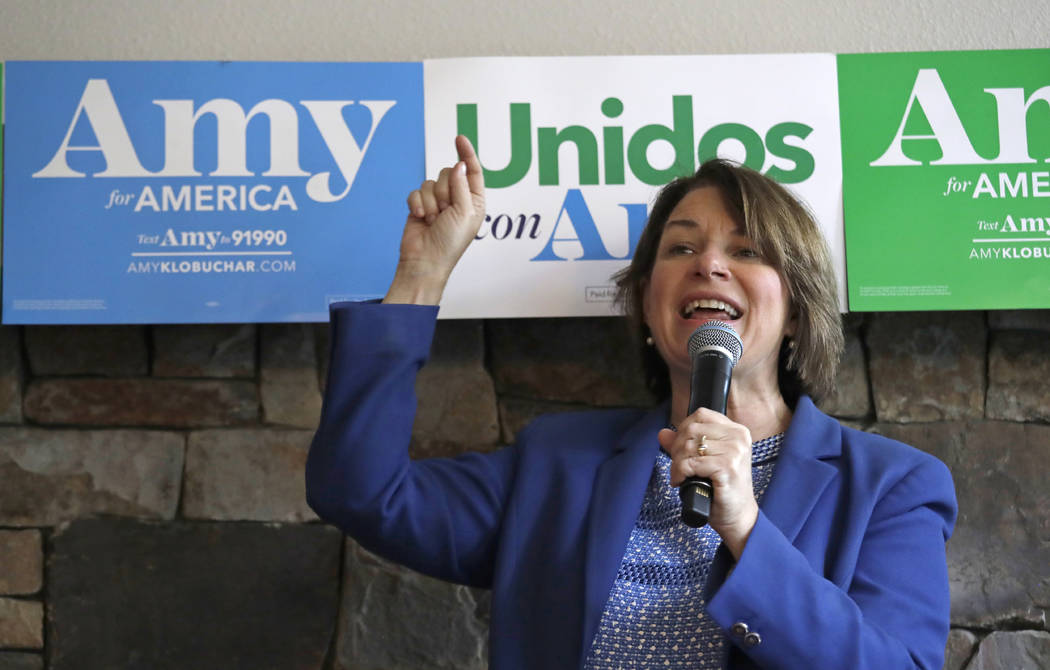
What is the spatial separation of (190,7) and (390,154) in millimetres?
620

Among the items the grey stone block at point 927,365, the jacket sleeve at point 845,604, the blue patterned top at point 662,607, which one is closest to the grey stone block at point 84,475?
the blue patterned top at point 662,607

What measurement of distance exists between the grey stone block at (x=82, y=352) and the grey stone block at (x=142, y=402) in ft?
0.08

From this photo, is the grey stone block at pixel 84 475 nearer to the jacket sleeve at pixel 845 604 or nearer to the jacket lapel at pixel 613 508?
the jacket lapel at pixel 613 508

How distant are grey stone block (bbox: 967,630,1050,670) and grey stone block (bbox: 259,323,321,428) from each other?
1513 millimetres

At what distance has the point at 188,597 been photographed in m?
1.98

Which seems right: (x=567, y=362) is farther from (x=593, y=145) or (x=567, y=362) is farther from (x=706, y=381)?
(x=706, y=381)

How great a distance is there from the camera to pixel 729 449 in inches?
45.4

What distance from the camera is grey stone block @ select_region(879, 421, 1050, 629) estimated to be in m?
1.97

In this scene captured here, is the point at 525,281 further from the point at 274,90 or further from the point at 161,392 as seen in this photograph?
the point at 161,392

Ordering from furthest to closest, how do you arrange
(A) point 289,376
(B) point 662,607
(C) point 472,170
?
(A) point 289,376 < (C) point 472,170 < (B) point 662,607

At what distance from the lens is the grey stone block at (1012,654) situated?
77.1 inches

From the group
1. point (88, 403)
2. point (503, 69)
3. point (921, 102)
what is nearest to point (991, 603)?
point (921, 102)

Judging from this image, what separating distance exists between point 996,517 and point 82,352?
202 centimetres

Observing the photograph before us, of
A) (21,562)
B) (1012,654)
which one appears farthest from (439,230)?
(1012,654)
